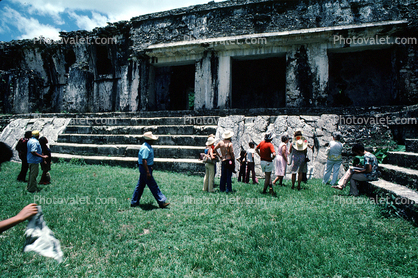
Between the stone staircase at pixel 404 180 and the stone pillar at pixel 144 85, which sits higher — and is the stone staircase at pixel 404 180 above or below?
below

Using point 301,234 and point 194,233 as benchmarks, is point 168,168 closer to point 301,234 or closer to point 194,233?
point 194,233

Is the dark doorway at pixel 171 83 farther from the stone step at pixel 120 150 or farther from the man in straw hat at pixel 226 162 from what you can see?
the man in straw hat at pixel 226 162

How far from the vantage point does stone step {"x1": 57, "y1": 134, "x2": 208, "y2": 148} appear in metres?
8.55

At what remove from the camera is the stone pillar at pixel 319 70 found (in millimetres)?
10180

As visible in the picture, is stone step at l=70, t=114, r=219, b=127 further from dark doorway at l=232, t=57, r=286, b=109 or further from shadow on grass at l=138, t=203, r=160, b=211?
dark doorway at l=232, t=57, r=286, b=109

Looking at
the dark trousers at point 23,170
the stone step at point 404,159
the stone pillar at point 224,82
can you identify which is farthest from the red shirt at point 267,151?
the dark trousers at point 23,170

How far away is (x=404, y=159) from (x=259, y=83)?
37.1ft

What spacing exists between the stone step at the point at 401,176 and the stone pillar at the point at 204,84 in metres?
7.82

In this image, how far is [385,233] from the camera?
3191mm

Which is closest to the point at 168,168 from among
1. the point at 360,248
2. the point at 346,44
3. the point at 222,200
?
the point at 222,200

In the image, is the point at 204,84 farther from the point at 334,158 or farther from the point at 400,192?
the point at 400,192

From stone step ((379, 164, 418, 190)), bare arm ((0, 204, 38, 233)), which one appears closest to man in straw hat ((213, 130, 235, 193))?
stone step ((379, 164, 418, 190))

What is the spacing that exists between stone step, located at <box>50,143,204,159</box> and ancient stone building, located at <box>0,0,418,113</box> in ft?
13.7

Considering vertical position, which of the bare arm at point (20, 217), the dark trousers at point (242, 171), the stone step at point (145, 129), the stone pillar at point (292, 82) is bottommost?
the dark trousers at point (242, 171)
